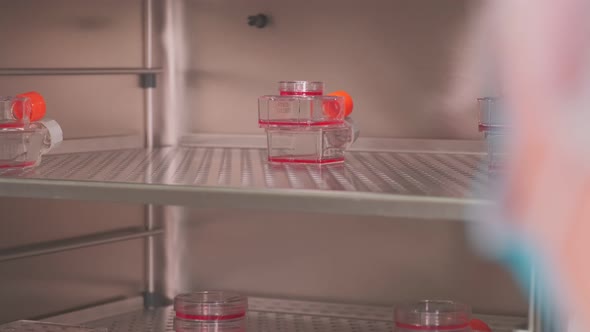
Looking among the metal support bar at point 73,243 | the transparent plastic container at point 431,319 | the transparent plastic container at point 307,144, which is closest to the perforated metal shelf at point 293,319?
the metal support bar at point 73,243

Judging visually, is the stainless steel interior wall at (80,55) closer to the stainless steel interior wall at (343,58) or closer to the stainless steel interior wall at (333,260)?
the stainless steel interior wall at (343,58)

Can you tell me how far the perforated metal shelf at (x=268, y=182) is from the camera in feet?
5.22

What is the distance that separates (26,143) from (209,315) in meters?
0.48

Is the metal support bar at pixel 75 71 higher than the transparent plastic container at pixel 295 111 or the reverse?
higher

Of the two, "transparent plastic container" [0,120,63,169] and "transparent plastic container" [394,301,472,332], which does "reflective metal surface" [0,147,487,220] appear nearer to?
"transparent plastic container" [0,120,63,169]

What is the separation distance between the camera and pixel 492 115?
1.79m

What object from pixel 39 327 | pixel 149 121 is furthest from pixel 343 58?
pixel 39 327

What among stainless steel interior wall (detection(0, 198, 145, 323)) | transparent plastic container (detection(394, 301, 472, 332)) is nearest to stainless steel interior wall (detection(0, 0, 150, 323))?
stainless steel interior wall (detection(0, 198, 145, 323))

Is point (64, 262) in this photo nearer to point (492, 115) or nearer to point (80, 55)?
point (80, 55)

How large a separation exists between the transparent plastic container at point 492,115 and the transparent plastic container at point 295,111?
302mm

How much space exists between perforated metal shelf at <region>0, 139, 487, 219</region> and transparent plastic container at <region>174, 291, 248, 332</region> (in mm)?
266

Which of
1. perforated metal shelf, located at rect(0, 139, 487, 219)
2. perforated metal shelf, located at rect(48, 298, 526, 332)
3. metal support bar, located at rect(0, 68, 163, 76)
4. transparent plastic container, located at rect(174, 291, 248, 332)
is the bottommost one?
perforated metal shelf, located at rect(48, 298, 526, 332)

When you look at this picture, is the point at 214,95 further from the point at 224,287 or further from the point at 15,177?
the point at 15,177

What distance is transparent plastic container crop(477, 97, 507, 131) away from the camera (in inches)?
69.0
